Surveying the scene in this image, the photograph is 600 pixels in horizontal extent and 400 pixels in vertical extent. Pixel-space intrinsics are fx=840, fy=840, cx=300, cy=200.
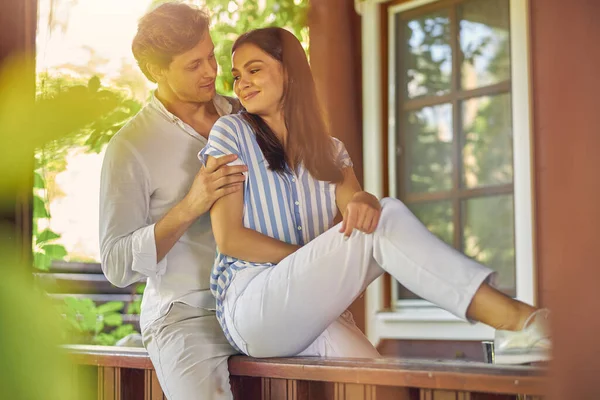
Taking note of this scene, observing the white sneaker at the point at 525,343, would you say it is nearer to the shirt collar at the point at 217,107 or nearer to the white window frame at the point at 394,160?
the shirt collar at the point at 217,107

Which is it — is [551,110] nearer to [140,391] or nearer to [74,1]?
[74,1]

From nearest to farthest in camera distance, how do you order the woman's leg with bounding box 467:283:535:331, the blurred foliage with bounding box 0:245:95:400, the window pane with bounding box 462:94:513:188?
the blurred foliage with bounding box 0:245:95:400 → the woman's leg with bounding box 467:283:535:331 → the window pane with bounding box 462:94:513:188

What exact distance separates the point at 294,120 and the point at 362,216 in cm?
22

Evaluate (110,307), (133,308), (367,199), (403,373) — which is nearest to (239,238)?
(367,199)

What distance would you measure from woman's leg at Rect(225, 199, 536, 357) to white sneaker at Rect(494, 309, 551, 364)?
0.06 ft

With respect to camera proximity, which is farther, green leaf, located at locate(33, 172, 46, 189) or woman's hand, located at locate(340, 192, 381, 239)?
woman's hand, located at locate(340, 192, 381, 239)

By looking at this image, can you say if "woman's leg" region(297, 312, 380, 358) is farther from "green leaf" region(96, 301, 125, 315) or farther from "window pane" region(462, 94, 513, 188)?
"window pane" region(462, 94, 513, 188)

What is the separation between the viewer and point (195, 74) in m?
1.04

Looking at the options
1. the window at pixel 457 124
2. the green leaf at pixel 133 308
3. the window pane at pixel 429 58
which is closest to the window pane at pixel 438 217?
the window at pixel 457 124

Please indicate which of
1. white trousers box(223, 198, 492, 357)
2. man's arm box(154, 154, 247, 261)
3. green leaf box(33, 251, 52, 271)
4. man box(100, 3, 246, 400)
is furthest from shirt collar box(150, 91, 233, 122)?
green leaf box(33, 251, 52, 271)

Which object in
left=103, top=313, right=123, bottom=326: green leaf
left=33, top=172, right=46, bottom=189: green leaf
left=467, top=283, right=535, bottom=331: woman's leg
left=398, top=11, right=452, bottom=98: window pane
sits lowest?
left=103, top=313, right=123, bottom=326: green leaf

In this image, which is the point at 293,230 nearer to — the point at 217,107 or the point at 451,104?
the point at 217,107

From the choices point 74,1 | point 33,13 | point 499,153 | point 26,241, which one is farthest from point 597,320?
point 499,153

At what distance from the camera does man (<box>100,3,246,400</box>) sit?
98 centimetres
